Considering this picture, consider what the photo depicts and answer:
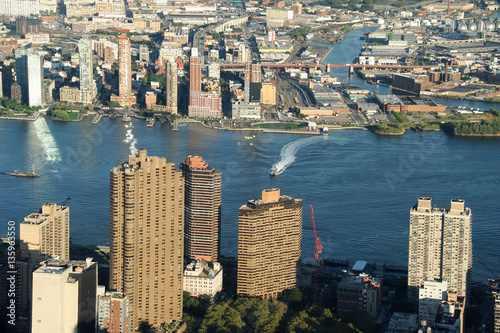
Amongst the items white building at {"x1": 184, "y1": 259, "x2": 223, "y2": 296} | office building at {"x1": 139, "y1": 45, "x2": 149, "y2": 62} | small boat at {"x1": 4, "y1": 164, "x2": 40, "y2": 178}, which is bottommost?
white building at {"x1": 184, "y1": 259, "x2": 223, "y2": 296}

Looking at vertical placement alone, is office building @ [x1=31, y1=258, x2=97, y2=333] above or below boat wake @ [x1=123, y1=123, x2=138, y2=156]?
above

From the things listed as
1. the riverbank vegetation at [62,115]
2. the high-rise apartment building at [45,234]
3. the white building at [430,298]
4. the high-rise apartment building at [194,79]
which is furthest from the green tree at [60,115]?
the white building at [430,298]

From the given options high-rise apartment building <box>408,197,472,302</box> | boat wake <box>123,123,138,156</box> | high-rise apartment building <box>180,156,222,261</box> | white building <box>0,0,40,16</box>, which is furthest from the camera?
white building <box>0,0,40,16</box>

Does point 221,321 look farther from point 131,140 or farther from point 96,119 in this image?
point 96,119

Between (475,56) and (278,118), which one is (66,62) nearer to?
(278,118)

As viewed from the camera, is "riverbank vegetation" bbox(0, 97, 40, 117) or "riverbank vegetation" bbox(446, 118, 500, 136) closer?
"riverbank vegetation" bbox(446, 118, 500, 136)

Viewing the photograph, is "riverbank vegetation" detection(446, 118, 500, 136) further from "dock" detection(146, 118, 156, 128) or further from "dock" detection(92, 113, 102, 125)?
"dock" detection(92, 113, 102, 125)

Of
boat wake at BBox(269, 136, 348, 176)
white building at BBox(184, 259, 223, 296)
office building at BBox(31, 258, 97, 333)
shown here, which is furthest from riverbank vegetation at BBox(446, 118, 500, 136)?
office building at BBox(31, 258, 97, 333)
